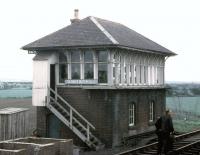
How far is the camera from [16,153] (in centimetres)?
1630

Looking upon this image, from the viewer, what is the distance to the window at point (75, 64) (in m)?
26.6

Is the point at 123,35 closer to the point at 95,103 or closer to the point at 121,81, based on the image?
the point at 121,81

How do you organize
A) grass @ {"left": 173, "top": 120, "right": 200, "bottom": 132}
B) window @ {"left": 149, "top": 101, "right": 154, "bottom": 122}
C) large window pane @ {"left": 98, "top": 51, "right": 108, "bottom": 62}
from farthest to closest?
1. grass @ {"left": 173, "top": 120, "right": 200, "bottom": 132}
2. window @ {"left": 149, "top": 101, "right": 154, "bottom": 122}
3. large window pane @ {"left": 98, "top": 51, "right": 108, "bottom": 62}

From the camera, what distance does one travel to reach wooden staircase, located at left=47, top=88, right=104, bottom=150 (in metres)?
24.9

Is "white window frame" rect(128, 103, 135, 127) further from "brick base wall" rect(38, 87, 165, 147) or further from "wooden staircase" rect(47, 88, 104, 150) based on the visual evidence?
"wooden staircase" rect(47, 88, 104, 150)

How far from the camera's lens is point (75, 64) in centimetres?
2675

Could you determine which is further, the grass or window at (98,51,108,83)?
the grass

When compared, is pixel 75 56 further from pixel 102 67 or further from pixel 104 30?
pixel 104 30

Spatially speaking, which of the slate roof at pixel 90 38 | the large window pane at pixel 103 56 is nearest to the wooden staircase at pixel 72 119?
the slate roof at pixel 90 38

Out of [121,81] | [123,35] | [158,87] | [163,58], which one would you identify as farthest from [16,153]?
[163,58]

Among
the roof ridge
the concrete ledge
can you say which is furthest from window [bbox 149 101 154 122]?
the concrete ledge

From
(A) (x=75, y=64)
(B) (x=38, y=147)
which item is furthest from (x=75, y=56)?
(B) (x=38, y=147)

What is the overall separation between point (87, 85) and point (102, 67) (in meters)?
1.31

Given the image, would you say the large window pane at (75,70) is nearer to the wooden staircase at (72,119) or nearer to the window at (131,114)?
the wooden staircase at (72,119)
